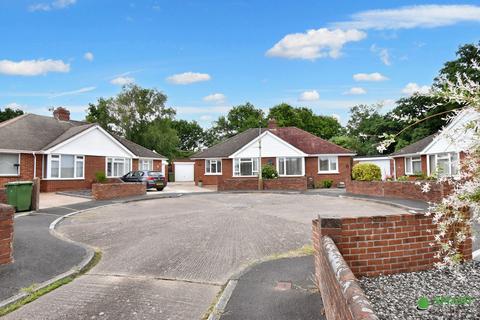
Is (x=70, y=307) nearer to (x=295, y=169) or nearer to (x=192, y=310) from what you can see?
(x=192, y=310)

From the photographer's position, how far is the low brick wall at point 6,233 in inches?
211

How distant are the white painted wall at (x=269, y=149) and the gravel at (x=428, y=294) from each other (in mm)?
23353

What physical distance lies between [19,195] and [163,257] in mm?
9783

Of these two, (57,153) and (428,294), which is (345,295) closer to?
(428,294)

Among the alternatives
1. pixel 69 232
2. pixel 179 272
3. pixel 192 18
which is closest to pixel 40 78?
pixel 192 18

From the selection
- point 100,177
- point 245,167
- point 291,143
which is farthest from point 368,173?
point 100,177

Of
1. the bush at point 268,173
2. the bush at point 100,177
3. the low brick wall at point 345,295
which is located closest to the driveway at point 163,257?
the low brick wall at point 345,295

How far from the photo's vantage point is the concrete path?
3.72 meters

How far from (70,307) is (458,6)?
10.2 meters

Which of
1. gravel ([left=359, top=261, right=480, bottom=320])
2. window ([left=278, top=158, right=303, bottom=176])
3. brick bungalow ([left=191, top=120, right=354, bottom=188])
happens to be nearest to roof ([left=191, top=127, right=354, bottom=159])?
brick bungalow ([left=191, top=120, right=354, bottom=188])

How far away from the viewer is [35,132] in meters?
23.3

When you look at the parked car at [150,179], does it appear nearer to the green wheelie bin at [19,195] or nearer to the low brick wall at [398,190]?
the green wheelie bin at [19,195]

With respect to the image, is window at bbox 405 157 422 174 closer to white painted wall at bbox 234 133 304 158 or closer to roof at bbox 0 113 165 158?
white painted wall at bbox 234 133 304 158

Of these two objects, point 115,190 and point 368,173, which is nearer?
point 115,190
